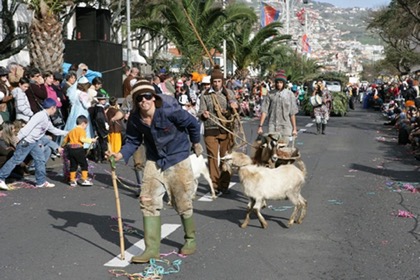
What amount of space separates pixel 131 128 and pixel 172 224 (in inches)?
81.0

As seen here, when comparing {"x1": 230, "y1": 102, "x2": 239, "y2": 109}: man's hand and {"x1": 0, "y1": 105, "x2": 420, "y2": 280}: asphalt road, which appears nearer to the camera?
{"x1": 0, "y1": 105, "x2": 420, "y2": 280}: asphalt road

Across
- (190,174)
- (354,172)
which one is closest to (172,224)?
(190,174)

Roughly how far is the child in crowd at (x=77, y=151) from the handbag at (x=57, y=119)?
323 cm

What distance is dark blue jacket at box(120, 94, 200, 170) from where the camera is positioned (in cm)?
709

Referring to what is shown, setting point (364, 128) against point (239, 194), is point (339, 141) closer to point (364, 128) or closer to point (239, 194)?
point (364, 128)

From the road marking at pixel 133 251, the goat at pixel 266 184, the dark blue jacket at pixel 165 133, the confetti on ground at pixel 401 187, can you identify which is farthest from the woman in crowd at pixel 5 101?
the confetti on ground at pixel 401 187

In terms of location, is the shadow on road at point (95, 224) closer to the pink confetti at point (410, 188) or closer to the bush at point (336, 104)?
the pink confetti at point (410, 188)

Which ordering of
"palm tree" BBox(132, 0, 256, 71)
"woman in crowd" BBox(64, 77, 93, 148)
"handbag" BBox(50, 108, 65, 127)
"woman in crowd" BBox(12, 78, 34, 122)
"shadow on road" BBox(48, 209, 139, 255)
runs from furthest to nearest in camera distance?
"palm tree" BBox(132, 0, 256, 71) → "handbag" BBox(50, 108, 65, 127) → "woman in crowd" BBox(64, 77, 93, 148) → "woman in crowd" BBox(12, 78, 34, 122) → "shadow on road" BBox(48, 209, 139, 255)

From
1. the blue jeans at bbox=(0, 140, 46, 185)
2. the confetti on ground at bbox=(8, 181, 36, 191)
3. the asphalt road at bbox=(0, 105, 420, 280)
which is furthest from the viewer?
the confetti on ground at bbox=(8, 181, 36, 191)

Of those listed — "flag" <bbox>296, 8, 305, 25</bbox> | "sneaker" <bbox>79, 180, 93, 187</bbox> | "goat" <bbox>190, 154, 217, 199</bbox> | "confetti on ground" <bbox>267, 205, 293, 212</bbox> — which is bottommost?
"sneaker" <bbox>79, 180, 93, 187</bbox>

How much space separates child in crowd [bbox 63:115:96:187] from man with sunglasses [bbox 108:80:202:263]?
5.16 m

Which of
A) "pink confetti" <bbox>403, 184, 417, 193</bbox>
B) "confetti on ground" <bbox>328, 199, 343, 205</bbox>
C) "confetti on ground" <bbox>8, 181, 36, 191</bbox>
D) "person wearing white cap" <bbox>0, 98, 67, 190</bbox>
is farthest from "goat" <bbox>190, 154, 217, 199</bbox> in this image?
"pink confetti" <bbox>403, 184, 417, 193</bbox>

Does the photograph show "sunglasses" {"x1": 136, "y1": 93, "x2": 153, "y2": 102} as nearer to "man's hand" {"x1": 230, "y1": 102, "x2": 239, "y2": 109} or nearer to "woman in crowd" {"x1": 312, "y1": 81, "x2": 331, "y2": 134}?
"man's hand" {"x1": 230, "y1": 102, "x2": 239, "y2": 109}

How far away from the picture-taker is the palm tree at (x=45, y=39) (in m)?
20.6
